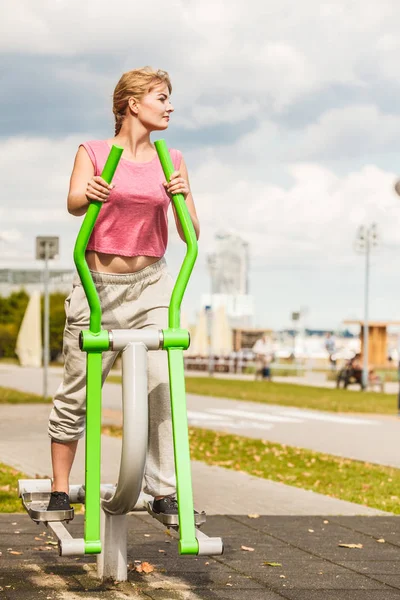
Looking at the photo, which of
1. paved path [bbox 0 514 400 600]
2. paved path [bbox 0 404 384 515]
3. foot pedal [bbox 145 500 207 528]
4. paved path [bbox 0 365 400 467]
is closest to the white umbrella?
paved path [bbox 0 365 400 467]

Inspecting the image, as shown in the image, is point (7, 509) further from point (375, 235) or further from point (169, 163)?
point (375, 235)

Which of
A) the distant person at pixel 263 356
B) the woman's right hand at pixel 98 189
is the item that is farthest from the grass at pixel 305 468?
the distant person at pixel 263 356

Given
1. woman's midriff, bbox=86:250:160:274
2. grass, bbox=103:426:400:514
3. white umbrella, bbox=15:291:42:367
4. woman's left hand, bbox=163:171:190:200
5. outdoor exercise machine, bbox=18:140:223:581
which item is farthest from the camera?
white umbrella, bbox=15:291:42:367

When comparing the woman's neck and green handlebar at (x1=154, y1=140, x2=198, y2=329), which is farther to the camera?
the woman's neck

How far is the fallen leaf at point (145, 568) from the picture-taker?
15.9ft

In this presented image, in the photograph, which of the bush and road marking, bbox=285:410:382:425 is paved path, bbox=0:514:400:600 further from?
the bush

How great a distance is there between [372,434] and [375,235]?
65.8ft

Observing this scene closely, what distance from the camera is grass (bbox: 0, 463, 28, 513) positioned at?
7.04 m

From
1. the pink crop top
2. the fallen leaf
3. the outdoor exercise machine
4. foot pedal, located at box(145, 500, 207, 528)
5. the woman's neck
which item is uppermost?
the woman's neck

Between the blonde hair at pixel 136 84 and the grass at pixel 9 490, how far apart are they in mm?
3459

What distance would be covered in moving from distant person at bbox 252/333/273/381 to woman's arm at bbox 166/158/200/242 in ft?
95.3

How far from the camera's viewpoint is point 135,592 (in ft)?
14.5

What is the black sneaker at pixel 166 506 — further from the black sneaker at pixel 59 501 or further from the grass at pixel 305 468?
the grass at pixel 305 468

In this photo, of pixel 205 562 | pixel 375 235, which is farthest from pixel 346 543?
pixel 375 235
